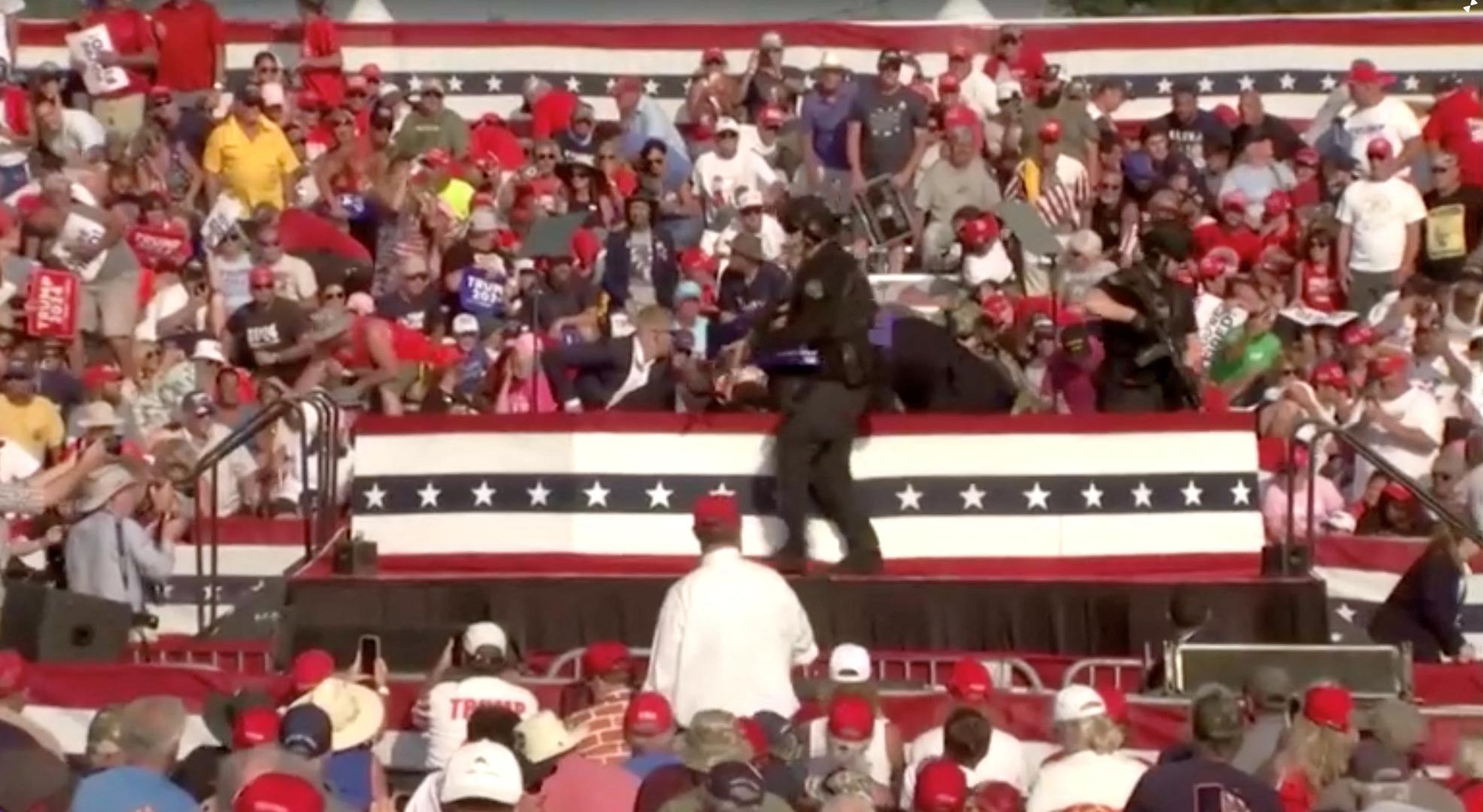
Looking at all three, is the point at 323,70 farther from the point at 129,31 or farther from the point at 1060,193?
the point at 1060,193

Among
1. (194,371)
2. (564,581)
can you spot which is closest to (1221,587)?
(564,581)

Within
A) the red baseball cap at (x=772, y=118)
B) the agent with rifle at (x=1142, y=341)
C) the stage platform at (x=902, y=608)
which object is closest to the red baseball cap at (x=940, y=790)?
the stage platform at (x=902, y=608)

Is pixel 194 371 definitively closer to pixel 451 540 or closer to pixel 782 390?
pixel 451 540

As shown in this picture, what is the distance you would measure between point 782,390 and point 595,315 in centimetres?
448

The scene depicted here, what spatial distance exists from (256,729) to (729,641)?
3.64 m

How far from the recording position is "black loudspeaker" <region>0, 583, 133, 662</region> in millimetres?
17922

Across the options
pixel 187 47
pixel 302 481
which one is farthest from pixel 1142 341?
pixel 187 47

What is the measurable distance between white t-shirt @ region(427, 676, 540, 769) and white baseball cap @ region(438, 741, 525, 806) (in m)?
3.73

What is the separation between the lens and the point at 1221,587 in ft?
62.4

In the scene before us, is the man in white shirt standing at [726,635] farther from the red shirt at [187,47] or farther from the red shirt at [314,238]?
the red shirt at [187,47]

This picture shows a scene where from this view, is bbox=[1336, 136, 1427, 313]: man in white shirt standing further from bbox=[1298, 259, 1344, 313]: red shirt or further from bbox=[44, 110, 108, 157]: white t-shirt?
bbox=[44, 110, 108, 157]: white t-shirt

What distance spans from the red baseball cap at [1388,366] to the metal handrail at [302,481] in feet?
18.7

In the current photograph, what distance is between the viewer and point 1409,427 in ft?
71.5

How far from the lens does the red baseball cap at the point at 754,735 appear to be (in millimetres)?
14438
